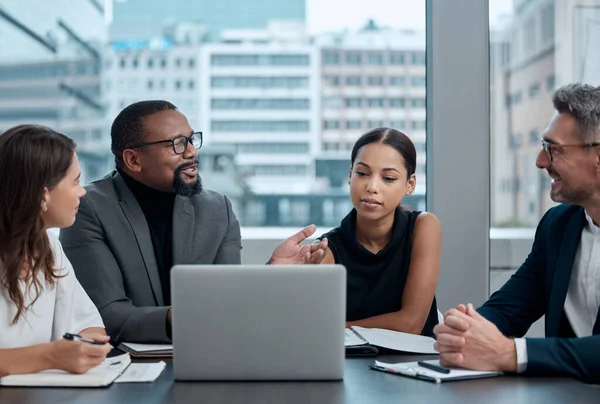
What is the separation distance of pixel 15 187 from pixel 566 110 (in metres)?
1.67

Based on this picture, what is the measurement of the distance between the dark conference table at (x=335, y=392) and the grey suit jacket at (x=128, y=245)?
0.61 m

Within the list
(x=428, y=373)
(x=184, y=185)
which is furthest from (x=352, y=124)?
(x=428, y=373)

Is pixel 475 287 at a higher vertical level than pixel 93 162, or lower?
lower

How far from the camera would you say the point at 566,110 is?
2.42 m

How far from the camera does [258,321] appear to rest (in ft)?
5.48

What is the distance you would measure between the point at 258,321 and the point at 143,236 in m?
1.12

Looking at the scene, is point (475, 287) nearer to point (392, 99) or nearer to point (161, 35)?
point (392, 99)

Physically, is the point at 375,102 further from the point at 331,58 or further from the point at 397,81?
the point at 331,58

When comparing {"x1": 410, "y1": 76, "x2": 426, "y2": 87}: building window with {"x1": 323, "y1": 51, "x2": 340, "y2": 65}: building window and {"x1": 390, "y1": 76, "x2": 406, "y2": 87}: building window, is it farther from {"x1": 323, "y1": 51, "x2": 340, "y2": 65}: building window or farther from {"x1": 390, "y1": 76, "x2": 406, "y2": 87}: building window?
{"x1": 323, "y1": 51, "x2": 340, "y2": 65}: building window

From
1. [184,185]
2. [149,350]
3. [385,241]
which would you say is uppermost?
[184,185]

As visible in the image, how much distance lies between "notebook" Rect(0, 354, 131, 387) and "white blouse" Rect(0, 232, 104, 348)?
0.30 meters

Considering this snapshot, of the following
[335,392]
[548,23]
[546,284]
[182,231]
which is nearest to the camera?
[335,392]

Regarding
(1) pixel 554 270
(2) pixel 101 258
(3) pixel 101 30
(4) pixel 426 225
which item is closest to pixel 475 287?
(4) pixel 426 225

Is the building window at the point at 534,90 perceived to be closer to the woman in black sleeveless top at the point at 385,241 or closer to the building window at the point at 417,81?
the building window at the point at 417,81
